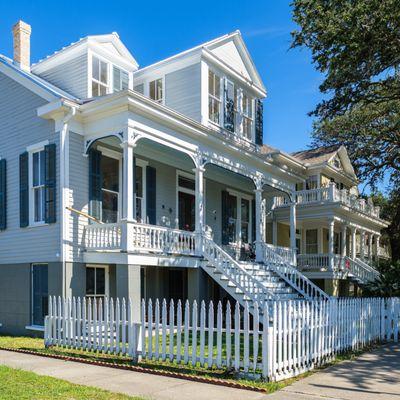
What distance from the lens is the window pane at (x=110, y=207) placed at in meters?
15.0

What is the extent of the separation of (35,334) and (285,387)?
873cm

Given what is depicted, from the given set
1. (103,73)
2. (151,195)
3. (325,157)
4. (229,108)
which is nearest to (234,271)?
(151,195)

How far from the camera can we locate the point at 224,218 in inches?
814

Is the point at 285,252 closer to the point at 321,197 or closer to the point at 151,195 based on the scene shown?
the point at 151,195

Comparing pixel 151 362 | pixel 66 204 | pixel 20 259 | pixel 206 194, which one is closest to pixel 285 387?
pixel 151 362

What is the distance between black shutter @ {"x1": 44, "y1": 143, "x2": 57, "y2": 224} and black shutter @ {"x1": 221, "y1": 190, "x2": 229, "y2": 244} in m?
8.58

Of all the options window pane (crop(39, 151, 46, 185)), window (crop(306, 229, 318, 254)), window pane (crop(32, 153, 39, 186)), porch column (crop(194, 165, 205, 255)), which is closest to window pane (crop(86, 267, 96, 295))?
window pane (crop(39, 151, 46, 185))

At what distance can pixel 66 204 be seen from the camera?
1338 centimetres

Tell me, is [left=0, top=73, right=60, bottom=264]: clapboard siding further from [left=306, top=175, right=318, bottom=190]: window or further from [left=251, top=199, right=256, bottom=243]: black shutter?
[left=306, top=175, right=318, bottom=190]: window

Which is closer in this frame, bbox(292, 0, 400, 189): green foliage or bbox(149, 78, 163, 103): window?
bbox(292, 0, 400, 189): green foliage

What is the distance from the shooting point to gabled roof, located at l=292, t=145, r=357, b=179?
2992 cm

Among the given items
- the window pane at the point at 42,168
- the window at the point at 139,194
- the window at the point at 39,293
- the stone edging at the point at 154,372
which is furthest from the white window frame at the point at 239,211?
the stone edging at the point at 154,372

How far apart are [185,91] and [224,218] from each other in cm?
591

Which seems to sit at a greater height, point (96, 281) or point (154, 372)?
point (96, 281)
